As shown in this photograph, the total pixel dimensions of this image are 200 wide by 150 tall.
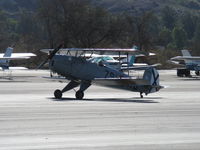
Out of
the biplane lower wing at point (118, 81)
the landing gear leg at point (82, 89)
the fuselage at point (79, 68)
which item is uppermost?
the fuselage at point (79, 68)

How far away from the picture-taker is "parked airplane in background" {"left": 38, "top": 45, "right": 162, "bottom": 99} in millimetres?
24234

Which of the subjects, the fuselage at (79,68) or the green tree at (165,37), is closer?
the fuselage at (79,68)

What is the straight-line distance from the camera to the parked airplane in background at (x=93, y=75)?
24234 millimetres

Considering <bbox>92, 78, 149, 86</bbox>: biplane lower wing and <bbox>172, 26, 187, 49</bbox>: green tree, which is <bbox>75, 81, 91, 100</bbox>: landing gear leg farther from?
<bbox>172, 26, 187, 49</bbox>: green tree

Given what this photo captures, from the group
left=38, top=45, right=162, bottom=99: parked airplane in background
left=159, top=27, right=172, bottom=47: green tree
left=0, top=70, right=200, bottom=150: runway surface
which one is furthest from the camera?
left=159, top=27, right=172, bottom=47: green tree

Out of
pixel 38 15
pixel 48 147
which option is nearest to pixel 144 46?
pixel 38 15

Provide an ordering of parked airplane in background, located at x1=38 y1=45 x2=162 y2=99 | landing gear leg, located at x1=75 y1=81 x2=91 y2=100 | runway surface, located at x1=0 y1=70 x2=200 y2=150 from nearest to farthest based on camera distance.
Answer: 1. runway surface, located at x1=0 y1=70 x2=200 y2=150
2. landing gear leg, located at x1=75 y1=81 x2=91 y2=100
3. parked airplane in background, located at x1=38 y1=45 x2=162 y2=99

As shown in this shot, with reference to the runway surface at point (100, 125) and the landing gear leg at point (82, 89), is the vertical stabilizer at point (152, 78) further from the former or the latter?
the runway surface at point (100, 125)

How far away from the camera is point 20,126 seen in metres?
14.3

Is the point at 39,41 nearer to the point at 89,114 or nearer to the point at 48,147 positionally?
the point at 89,114

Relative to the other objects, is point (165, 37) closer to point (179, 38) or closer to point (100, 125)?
point (179, 38)

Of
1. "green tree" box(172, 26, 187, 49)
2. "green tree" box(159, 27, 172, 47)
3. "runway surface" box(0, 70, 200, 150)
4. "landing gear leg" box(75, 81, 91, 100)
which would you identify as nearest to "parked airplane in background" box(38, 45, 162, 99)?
"landing gear leg" box(75, 81, 91, 100)

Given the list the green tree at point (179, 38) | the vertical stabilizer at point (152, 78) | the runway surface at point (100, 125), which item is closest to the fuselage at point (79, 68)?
the vertical stabilizer at point (152, 78)

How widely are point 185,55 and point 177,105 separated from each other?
120 ft
